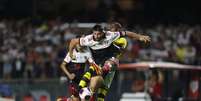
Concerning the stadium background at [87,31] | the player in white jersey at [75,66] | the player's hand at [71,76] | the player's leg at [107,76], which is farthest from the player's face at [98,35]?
the stadium background at [87,31]

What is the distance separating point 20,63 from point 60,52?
1.53m

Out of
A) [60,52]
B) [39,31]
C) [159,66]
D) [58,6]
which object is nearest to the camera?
[159,66]

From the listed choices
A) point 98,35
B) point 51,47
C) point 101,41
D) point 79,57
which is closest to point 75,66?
point 79,57

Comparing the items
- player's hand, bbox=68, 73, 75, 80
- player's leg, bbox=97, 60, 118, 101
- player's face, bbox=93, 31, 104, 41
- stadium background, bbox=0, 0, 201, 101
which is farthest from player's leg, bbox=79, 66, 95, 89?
stadium background, bbox=0, 0, 201, 101

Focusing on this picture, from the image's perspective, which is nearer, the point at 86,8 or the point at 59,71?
the point at 59,71

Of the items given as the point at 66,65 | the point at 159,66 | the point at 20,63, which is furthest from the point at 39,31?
the point at 66,65

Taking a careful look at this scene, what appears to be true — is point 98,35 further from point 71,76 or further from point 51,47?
point 51,47

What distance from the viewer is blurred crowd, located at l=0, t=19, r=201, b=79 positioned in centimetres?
2619

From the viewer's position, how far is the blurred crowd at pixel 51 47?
26188 millimetres

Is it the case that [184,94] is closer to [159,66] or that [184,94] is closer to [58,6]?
[159,66]

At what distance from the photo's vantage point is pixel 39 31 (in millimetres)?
29062

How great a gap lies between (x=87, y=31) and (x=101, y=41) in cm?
523

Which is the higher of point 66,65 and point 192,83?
point 66,65

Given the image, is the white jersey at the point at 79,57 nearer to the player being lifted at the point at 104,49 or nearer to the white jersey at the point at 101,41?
the player being lifted at the point at 104,49
